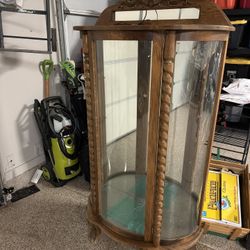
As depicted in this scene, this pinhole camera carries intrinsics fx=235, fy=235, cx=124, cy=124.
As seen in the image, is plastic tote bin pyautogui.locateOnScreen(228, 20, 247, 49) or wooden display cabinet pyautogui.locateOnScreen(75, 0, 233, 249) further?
plastic tote bin pyautogui.locateOnScreen(228, 20, 247, 49)

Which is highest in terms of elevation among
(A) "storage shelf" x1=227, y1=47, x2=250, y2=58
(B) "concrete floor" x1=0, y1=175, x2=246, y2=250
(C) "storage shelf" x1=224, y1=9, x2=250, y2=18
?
(C) "storage shelf" x1=224, y1=9, x2=250, y2=18

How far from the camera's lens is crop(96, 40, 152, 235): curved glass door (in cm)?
103

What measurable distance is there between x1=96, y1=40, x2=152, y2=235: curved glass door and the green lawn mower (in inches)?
19.3

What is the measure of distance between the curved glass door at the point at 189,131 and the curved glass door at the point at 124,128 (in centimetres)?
14

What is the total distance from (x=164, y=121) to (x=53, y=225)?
1011 millimetres

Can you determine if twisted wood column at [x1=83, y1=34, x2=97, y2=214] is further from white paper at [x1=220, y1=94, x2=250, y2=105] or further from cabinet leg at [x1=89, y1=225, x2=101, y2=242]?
white paper at [x1=220, y1=94, x2=250, y2=105]

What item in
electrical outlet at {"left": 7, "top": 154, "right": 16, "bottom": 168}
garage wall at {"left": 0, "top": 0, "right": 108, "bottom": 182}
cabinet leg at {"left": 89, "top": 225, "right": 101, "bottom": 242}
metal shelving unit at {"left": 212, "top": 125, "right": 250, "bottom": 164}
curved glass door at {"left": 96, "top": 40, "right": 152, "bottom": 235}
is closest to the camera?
curved glass door at {"left": 96, "top": 40, "right": 152, "bottom": 235}

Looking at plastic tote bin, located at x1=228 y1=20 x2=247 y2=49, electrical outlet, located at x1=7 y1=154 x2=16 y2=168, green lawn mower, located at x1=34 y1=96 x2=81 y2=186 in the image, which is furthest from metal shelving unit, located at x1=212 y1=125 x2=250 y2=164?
electrical outlet, located at x1=7 y1=154 x2=16 y2=168

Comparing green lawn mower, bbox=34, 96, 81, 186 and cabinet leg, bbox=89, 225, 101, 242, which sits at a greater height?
green lawn mower, bbox=34, 96, 81, 186

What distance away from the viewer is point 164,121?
779mm

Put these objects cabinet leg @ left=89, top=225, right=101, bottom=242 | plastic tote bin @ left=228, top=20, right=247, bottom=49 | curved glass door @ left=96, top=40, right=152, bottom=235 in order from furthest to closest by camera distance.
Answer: plastic tote bin @ left=228, top=20, right=247, bottom=49 → cabinet leg @ left=89, top=225, right=101, bottom=242 → curved glass door @ left=96, top=40, right=152, bottom=235

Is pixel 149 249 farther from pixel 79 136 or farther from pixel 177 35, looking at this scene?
pixel 79 136

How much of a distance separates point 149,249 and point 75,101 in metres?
1.16

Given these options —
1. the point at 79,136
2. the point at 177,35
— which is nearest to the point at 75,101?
the point at 79,136
